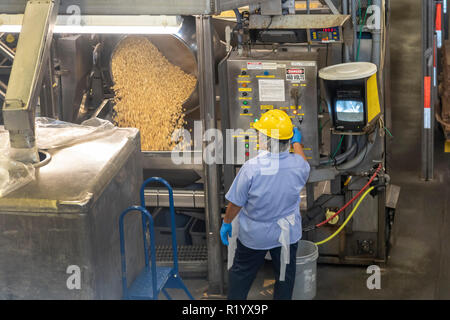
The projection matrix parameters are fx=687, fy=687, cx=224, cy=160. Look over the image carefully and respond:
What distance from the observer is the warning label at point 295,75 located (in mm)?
5203

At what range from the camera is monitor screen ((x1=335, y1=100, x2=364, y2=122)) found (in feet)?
17.0

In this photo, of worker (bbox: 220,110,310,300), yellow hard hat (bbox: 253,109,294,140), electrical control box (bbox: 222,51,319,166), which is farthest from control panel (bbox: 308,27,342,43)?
yellow hard hat (bbox: 253,109,294,140)

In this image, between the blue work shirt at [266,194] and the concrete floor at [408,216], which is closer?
the blue work shirt at [266,194]

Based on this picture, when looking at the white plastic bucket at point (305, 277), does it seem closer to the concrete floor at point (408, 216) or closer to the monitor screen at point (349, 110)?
the concrete floor at point (408, 216)

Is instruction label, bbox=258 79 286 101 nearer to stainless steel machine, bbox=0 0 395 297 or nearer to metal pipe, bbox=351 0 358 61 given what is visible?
stainless steel machine, bbox=0 0 395 297

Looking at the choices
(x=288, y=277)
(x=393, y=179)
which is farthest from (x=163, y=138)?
(x=393, y=179)

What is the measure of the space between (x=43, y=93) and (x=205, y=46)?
1643 millimetres

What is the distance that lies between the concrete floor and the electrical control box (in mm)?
1095

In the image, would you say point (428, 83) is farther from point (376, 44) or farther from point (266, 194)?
point (266, 194)

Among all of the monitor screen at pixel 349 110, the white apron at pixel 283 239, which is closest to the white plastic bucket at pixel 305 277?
the white apron at pixel 283 239

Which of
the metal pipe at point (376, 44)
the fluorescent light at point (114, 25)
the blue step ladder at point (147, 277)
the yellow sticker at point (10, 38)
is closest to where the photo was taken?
Answer: the blue step ladder at point (147, 277)

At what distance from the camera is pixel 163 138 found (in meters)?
5.75

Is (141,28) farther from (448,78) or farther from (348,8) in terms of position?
(448,78)

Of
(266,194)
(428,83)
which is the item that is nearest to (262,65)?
(266,194)
